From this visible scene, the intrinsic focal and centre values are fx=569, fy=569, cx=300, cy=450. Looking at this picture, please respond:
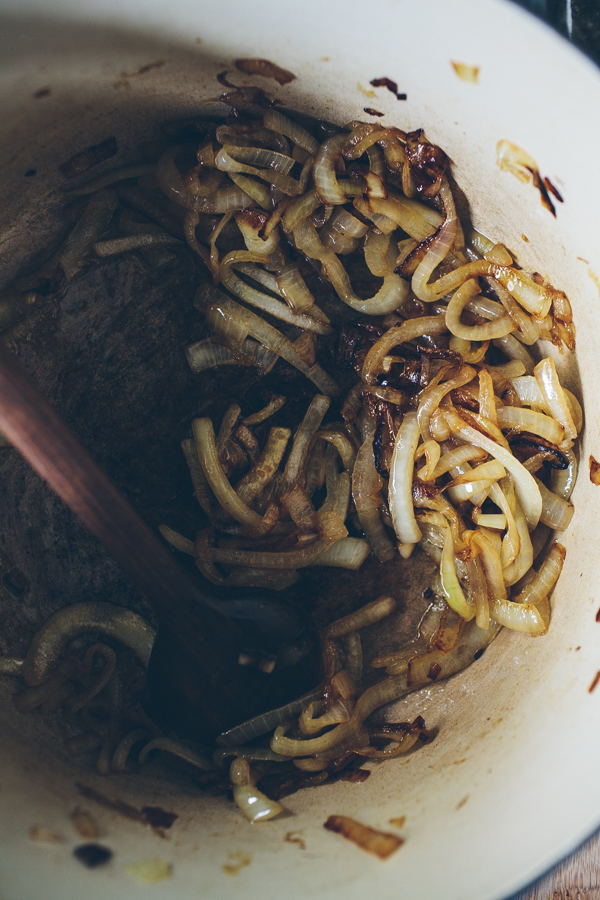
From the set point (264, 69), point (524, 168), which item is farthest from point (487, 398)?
point (264, 69)

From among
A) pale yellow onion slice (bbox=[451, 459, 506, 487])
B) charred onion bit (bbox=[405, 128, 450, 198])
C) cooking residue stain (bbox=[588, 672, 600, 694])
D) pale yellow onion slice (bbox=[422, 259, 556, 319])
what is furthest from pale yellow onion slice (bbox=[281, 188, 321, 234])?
cooking residue stain (bbox=[588, 672, 600, 694])

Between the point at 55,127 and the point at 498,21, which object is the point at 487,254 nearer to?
the point at 498,21

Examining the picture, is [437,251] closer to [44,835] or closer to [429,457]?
[429,457]

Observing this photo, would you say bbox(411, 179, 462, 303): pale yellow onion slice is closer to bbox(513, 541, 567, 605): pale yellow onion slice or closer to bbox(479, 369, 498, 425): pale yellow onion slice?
bbox(479, 369, 498, 425): pale yellow onion slice

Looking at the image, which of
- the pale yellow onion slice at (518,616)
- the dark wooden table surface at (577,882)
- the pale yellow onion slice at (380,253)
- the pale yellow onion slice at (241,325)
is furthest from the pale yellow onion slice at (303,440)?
the dark wooden table surface at (577,882)

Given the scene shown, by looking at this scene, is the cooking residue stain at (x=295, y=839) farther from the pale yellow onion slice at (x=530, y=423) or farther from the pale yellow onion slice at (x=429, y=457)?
the pale yellow onion slice at (x=530, y=423)

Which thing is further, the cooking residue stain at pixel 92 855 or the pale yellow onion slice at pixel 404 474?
the pale yellow onion slice at pixel 404 474
